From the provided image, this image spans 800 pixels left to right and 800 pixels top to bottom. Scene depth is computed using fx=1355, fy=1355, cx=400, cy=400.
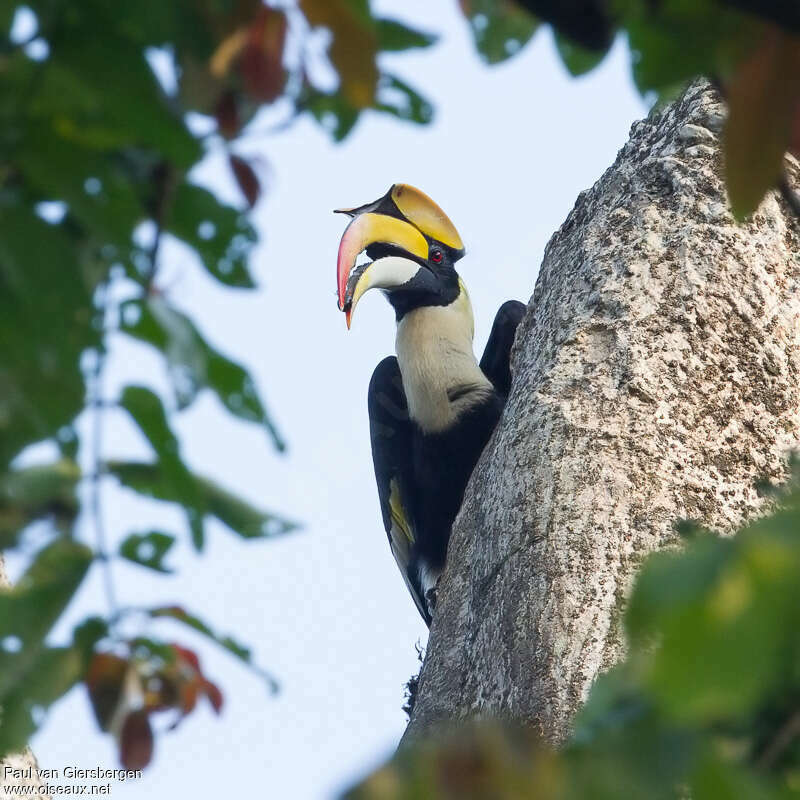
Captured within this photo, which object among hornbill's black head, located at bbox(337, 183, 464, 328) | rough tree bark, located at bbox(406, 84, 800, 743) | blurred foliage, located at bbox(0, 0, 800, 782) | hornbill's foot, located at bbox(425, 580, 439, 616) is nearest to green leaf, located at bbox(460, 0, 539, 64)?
blurred foliage, located at bbox(0, 0, 800, 782)

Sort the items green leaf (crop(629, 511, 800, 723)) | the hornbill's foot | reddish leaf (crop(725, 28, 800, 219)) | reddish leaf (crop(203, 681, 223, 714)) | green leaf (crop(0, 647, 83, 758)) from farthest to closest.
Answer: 1. the hornbill's foot
2. reddish leaf (crop(203, 681, 223, 714))
3. green leaf (crop(0, 647, 83, 758))
4. reddish leaf (crop(725, 28, 800, 219))
5. green leaf (crop(629, 511, 800, 723))

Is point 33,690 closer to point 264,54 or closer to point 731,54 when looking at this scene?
point 264,54

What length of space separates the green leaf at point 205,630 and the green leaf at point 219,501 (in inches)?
2.6

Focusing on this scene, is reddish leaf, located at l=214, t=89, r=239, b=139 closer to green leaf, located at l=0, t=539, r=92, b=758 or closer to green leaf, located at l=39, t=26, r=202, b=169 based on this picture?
green leaf, located at l=39, t=26, r=202, b=169

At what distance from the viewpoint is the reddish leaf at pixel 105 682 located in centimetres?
89

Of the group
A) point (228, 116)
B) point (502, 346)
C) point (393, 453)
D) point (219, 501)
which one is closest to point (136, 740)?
point (219, 501)

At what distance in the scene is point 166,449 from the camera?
889mm

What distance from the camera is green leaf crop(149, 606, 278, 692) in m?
0.90

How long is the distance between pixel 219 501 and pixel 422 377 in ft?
9.65

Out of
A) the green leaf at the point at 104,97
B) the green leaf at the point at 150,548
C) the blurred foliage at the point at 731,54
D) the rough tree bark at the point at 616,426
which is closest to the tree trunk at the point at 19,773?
the rough tree bark at the point at 616,426

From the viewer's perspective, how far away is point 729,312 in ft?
8.55

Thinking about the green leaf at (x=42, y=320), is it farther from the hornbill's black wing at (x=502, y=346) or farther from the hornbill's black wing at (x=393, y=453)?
the hornbill's black wing at (x=393, y=453)

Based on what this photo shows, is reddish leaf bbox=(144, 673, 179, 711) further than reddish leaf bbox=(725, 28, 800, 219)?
Yes

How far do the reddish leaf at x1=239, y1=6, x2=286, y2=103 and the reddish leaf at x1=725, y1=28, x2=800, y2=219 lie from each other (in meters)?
0.26
